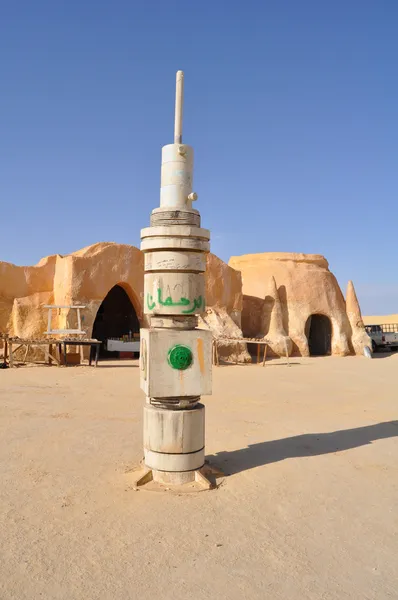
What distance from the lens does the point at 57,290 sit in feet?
57.7

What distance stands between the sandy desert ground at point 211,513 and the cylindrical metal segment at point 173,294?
→ 66.5 inches

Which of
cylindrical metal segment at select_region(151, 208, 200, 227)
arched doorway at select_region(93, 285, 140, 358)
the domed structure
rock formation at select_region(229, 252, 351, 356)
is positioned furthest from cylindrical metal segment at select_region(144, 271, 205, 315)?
arched doorway at select_region(93, 285, 140, 358)

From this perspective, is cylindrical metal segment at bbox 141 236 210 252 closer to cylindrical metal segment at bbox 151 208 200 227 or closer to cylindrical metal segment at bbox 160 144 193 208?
cylindrical metal segment at bbox 151 208 200 227

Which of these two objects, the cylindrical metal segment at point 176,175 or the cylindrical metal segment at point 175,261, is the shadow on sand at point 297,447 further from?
the cylindrical metal segment at point 176,175

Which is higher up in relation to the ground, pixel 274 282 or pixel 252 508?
pixel 274 282

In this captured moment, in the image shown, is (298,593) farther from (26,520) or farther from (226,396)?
(226,396)

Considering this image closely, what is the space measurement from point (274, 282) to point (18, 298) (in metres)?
11.0

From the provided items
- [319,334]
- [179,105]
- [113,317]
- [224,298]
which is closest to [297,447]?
[179,105]

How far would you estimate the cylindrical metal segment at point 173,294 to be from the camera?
467 cm

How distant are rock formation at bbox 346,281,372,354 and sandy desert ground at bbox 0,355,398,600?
49.9ft

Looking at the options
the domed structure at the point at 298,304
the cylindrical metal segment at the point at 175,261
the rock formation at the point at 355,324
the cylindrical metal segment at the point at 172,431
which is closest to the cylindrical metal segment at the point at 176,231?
the cylindrical metal segment at the point at 175,261

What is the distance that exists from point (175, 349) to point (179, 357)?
3.5 inches

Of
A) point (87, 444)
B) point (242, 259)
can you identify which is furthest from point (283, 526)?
point (242, 259)

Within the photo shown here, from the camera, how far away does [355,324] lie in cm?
2269
